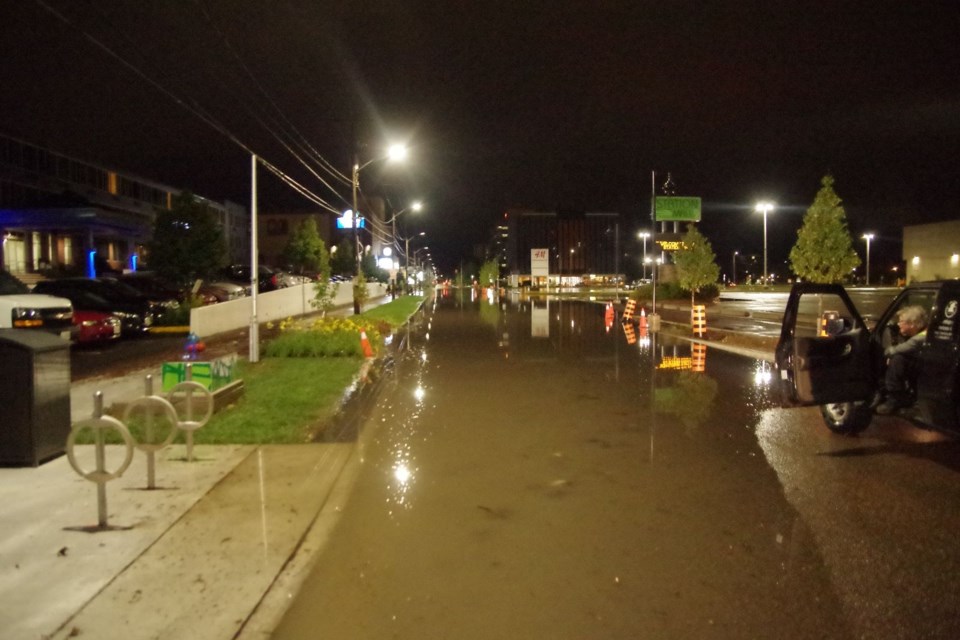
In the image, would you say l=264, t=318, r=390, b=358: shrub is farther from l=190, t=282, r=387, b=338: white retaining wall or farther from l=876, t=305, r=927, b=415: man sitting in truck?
l=876, t=305, r=927, b=415: man sitting in truck

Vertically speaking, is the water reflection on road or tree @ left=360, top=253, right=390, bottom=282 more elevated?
tree @ left=360, top=253, right=390, bottom=282

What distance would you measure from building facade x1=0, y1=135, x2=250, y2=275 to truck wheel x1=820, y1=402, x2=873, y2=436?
37377 mm

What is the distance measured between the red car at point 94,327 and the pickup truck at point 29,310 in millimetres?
2371

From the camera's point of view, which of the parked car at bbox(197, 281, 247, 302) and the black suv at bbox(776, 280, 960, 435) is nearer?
the black suv at bbox(776, 280, 960, 435)

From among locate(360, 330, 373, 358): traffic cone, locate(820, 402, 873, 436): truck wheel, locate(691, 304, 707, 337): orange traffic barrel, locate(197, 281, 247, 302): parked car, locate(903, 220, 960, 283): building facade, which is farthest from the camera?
locate(903, 220, 960, 283): building facade

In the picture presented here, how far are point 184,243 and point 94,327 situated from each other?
11576mm

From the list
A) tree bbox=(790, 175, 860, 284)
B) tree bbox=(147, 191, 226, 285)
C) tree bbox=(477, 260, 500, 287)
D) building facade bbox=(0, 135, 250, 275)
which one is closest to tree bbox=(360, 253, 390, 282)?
building facade bbox=(0, 135, 250, 275)

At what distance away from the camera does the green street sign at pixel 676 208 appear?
45.5 metres

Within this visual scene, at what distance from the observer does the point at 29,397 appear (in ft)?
26.9

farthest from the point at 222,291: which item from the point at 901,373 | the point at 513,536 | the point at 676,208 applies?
the point at 513,536

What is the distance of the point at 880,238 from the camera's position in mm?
122750

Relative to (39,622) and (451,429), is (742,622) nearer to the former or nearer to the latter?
(39,622)

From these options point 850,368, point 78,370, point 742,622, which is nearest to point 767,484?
point 850,368

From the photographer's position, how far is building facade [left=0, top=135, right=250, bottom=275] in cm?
4225
